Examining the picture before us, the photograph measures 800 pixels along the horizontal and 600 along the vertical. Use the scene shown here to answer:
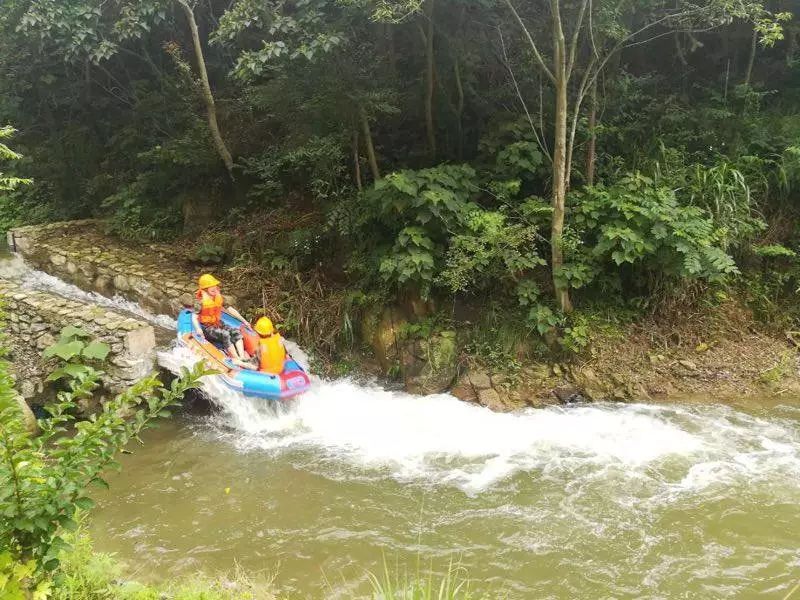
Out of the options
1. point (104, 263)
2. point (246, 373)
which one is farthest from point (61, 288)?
point (246, 373)

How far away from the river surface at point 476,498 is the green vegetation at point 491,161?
1.41 metres

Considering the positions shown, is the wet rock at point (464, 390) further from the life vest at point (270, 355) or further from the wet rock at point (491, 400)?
the life vest at point (270, 355)

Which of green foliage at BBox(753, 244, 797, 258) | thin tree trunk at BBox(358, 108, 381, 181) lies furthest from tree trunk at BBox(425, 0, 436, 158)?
green foliage at BBox(753, 244, 797, 258)

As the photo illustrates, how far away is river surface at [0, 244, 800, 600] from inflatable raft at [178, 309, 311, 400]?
0.87ft

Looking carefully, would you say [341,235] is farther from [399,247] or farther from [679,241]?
[679,241]

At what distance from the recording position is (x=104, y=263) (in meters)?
10.3

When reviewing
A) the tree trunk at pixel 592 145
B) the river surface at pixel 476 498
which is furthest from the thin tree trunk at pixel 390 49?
the river surface at pixel 476 498

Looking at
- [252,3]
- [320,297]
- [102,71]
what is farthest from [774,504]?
[102,71]

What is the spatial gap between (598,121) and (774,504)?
5320 millimetres

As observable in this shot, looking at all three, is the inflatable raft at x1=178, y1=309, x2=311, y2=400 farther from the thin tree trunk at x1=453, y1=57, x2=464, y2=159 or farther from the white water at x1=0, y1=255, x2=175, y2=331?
the thin tree trunk at x1=453, y1=57, x2=464, y2=159

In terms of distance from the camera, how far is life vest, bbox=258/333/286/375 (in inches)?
272

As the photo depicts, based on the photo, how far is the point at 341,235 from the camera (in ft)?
27.9

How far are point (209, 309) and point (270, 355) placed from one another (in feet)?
4.56

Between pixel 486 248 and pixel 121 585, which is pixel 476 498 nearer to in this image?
pixel 121 585
